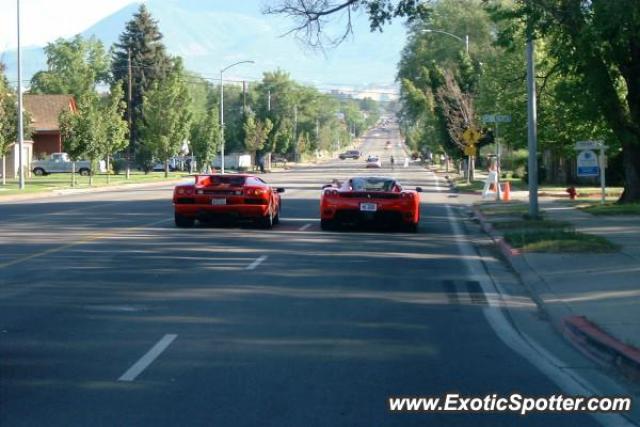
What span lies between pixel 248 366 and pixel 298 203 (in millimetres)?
27060

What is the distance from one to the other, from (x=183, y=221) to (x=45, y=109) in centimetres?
6457

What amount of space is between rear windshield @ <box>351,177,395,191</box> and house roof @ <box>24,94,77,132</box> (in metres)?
62.2

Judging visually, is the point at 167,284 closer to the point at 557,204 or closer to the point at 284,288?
the point at 284,288

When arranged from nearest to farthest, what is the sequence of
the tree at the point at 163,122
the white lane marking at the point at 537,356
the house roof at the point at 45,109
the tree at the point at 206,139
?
the white lane marking at the point at 537,356 → the tree at the point at 163,122 → the tree at the point at 206,139 → the house roof at the point at 45,109

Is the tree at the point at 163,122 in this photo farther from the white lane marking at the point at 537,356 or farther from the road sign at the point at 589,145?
the white lane marking at the point at 537,356

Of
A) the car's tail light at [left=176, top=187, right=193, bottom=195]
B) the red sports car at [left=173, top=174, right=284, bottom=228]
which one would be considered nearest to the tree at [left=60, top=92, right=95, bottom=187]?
the red sports car at [left=173, top=174, right=284, bottom=228]

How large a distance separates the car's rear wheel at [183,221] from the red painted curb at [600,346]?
1350 centimetres

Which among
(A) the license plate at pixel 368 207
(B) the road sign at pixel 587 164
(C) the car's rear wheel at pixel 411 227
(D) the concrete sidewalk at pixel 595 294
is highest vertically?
(B) the road sign at pixel 587 164

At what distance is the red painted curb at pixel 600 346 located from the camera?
29.3ft

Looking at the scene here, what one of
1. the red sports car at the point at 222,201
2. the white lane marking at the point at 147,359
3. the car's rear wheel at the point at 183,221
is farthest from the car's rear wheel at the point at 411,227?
the white lane marking at the point at 147,359

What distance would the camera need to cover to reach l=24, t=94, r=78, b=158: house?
83.7m

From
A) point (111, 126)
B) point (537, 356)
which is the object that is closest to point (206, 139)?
point (111, 126)

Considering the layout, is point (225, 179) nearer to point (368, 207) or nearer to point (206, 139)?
point (368, 207)

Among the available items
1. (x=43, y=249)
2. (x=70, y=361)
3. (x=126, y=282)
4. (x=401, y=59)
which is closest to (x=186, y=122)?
(x=401, y=59)
